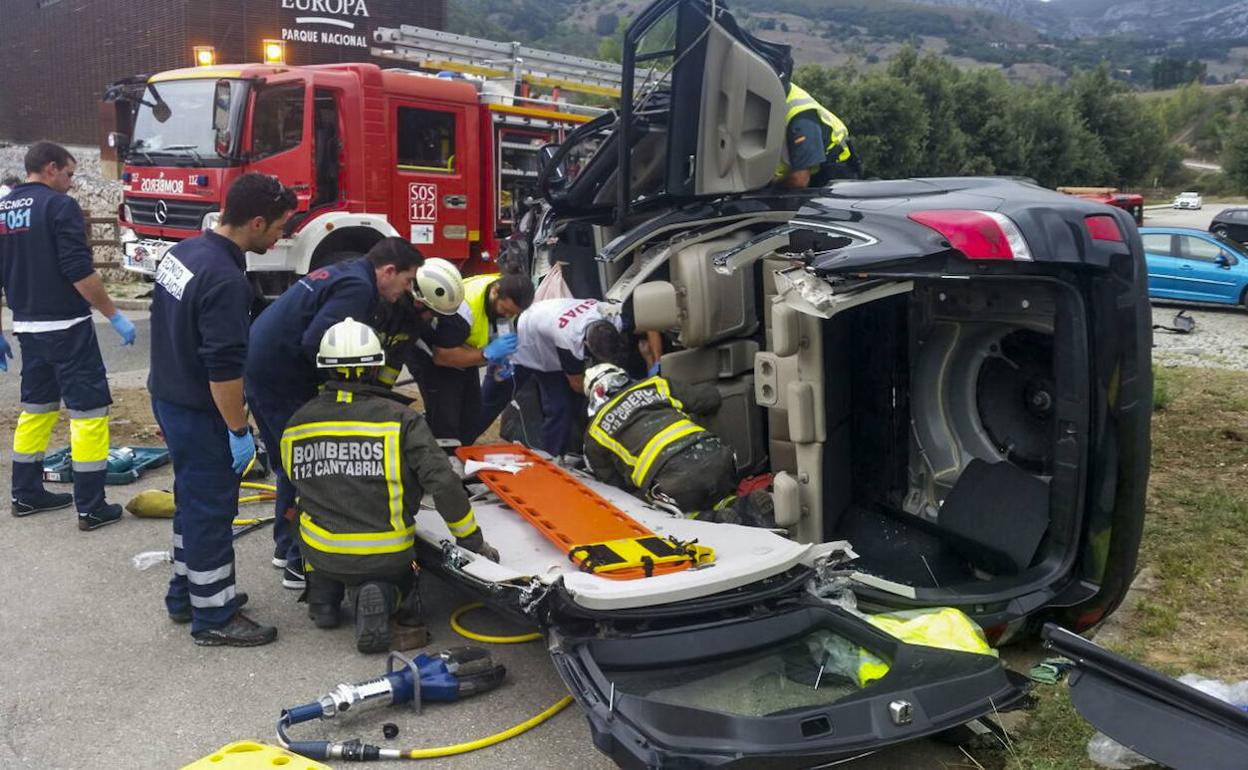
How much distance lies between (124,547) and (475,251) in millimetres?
6236

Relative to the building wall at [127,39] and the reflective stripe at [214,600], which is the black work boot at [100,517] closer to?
the reflective stripe at [214,600]

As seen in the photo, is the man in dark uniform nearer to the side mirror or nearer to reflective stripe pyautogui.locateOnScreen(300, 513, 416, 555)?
reflective stripe pyautogui.locateOnScreen(300, 513, 416, 555)

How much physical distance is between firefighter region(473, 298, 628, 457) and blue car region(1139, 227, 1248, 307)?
41.9 ft

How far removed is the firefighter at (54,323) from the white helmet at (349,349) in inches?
79.1

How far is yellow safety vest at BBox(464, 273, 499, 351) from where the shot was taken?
548 centimetres

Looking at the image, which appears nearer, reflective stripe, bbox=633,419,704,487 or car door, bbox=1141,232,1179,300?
reflective stripe, bbox=633,419,704,487

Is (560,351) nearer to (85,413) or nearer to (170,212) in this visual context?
(85,413)

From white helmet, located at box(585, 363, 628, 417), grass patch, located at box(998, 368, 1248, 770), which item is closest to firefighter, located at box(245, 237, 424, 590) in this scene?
white helmet, located at box(585, 363, 628, 417)

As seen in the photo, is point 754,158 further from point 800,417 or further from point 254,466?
point 254,466

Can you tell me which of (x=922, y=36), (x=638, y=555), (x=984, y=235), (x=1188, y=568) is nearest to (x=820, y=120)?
(x=984, y=235)

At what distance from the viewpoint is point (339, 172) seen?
930 centimetres

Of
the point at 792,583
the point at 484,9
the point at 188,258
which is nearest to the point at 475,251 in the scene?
the point at 188,258

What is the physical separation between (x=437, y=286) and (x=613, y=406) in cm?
99

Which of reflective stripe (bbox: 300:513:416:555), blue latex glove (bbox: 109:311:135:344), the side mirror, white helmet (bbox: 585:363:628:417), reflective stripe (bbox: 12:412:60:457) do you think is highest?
the side mirror
